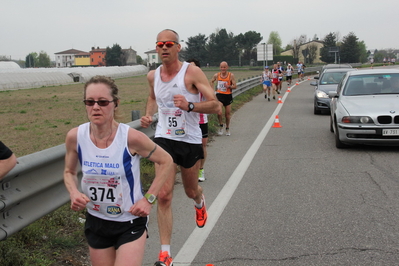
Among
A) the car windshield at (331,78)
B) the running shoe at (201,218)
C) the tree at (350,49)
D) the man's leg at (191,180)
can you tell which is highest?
the tree at (350,49)

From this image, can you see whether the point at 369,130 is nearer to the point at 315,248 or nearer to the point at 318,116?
the point at 315,248

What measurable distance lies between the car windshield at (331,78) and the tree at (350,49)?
94.4 metres

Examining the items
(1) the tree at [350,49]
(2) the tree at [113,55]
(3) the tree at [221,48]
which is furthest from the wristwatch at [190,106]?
(2) the tree at [113,55]

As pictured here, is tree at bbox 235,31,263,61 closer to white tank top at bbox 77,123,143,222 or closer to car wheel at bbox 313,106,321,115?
car wheel at bbox 313,106,321,115

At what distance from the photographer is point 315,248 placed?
16.4 ft

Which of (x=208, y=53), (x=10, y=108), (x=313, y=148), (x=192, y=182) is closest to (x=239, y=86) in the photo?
(x=10, y=108)

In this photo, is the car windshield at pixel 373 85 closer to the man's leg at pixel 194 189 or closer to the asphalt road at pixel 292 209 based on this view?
the asphalt road at pixel 292 209

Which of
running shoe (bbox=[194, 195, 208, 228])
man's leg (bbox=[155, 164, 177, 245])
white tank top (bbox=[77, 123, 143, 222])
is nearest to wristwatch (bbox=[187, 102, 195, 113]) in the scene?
man's leg (bbox=[155, 164, 177, 245])

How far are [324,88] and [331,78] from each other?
128 centimetres

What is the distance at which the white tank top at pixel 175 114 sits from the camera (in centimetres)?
514

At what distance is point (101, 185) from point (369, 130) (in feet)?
25.9

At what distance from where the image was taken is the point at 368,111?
10.5 meters

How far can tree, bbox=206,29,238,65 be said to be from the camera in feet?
354

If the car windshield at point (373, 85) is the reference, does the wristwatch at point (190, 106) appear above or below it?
above
